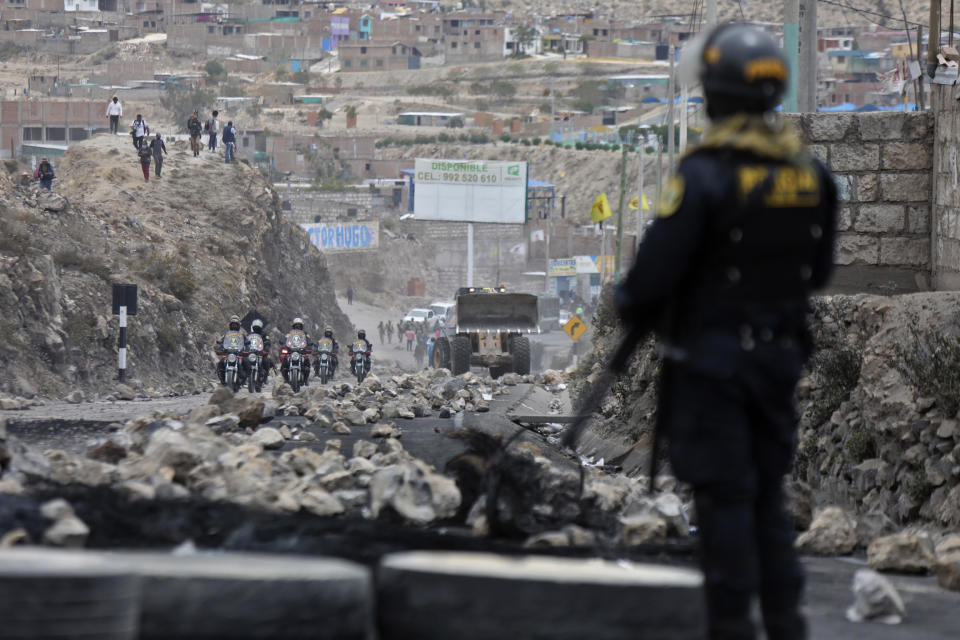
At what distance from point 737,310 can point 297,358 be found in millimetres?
20049

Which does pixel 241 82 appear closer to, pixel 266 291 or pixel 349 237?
pixel 349 237

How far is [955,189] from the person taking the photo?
37.8ft

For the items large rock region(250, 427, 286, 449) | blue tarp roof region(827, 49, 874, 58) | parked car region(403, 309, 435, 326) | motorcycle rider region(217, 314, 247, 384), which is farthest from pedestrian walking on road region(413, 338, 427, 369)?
blue tarp roof region(827, 49, 874, 58)

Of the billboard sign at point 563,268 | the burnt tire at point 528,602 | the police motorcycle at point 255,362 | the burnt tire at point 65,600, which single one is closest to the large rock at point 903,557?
the burnt tire at point 528,602

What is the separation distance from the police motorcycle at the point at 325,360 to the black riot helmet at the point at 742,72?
22908mm

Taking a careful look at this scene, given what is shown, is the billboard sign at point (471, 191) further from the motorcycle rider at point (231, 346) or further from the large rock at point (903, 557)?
the large rock at point (903, 557)

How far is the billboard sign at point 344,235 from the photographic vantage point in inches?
3307

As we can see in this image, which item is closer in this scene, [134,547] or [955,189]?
[134,547]

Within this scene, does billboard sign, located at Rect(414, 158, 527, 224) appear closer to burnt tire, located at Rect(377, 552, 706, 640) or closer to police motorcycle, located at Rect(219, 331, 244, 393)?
police motorcycle, located at Rect(219, 331, 244, 393)

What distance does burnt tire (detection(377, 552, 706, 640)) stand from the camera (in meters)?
3.57

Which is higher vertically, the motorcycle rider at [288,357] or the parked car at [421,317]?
the motorcycle rider at [288,357]

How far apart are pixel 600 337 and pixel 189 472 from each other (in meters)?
16.0

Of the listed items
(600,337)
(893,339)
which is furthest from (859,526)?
(600,337)

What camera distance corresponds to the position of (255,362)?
22.8 metres
